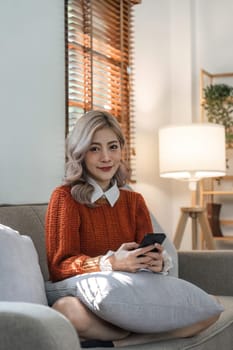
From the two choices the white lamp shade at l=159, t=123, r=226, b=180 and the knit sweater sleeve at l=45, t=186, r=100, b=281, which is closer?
the knit sweater sleeve at l=45, t=186, r=100, b=281

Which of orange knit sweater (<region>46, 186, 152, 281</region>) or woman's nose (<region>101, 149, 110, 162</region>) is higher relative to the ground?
woman's nose (<region>101, 149, 110, 162</region>)

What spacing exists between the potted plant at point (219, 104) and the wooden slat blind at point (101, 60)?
0.72 meters

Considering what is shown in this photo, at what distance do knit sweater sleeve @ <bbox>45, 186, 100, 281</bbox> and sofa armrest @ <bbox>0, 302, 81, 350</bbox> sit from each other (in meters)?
0.81

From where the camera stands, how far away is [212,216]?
4.91 m

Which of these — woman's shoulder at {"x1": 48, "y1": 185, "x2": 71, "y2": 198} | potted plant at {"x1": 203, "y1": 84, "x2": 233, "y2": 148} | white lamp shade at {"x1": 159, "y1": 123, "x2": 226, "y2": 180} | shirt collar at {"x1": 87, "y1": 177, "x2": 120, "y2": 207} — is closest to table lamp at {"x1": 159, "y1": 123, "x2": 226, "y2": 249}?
white lamp shade at {"x1": 159, "y1": 123, "x2": 226, "y2": 180}

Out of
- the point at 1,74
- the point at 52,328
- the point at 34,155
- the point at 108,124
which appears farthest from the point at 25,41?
the point at 52,328

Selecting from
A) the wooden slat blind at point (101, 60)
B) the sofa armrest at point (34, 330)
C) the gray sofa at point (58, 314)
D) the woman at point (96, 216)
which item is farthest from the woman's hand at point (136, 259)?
the wooden slat blind at point (101, 60)

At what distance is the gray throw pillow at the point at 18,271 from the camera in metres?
1.82

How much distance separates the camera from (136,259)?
2.00 meters

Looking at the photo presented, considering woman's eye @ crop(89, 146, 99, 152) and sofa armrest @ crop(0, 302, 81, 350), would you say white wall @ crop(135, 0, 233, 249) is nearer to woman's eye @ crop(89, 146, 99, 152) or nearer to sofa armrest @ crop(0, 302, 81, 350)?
woman's eye @ crop(89, 146, 99, 152)

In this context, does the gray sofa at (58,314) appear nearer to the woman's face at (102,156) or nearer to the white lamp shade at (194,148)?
the woman's face at (102,156)

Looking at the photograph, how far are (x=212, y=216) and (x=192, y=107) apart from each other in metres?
0.85

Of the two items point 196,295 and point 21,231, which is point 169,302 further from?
point 21,231

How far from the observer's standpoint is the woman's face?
2.38m
